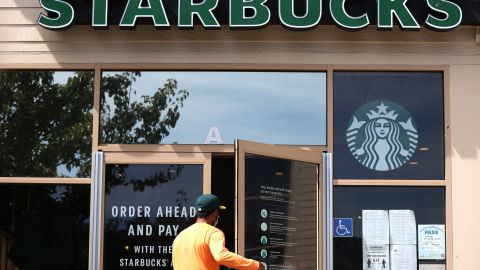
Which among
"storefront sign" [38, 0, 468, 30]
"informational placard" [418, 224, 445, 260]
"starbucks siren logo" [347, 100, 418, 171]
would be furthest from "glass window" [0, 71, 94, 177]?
"informational placard" [418, 224, 445, 260]

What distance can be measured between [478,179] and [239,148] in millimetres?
2644

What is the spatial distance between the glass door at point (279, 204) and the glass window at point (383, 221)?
30cm

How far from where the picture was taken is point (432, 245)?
8.55m

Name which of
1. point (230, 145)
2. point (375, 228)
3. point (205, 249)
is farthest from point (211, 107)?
point (205, 249)

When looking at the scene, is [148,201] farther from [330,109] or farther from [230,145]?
[330,109]

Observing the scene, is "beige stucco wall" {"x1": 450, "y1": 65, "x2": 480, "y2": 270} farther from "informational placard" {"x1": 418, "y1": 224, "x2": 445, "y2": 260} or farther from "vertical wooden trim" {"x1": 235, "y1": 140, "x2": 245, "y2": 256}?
"vertical wooden trim" {"x1": 235, "y1": 140, "x2": 245, "y2": 256}

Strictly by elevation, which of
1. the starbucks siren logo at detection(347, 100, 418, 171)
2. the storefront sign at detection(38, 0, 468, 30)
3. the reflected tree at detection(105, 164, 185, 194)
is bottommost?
the reflected tree at detection(105, 164, 185, 194)

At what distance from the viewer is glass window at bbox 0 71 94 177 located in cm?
887

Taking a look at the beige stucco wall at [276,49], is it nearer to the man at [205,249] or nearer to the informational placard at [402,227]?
the informational placard at [402,227]

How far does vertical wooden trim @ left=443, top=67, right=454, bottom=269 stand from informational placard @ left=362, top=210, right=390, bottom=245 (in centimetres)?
62

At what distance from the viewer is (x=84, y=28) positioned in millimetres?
8938

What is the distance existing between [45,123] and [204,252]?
3630 mm

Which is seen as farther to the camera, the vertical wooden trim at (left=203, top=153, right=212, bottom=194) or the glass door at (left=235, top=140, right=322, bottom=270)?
the vertical wooden trim at (left=203, top=153, right=212, bottom=194)

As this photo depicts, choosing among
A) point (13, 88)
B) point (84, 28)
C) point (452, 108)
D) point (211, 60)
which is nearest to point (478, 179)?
point (452, 108)
